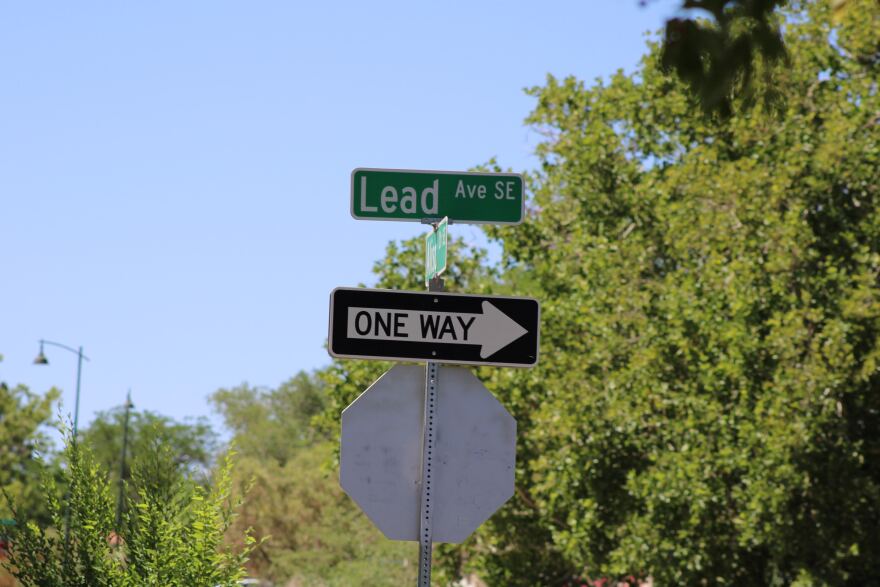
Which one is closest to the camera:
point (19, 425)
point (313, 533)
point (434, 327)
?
point (434, 327)

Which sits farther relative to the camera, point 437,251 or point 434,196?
point 434,196

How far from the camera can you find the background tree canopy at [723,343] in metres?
20.8

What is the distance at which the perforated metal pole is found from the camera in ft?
19.4

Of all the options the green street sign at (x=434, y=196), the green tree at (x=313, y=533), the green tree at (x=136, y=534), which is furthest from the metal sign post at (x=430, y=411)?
the green tree at (x=313, y=533)

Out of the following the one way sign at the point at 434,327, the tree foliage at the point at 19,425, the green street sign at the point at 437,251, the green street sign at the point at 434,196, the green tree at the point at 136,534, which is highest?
the tree foliage at the point at 19,425

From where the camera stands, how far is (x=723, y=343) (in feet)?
71.6

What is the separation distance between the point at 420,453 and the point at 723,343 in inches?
646

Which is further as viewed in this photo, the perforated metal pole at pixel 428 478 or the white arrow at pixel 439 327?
the white arrow at pixel 439 327

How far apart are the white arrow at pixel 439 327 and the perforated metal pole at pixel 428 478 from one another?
0.60 feet

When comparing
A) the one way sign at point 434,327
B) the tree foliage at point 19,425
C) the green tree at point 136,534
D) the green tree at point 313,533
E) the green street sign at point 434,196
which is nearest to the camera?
the one way sign at point 434,327

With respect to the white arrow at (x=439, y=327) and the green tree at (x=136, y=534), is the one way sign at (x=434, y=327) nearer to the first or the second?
the white arrow at (x=439, y=327)

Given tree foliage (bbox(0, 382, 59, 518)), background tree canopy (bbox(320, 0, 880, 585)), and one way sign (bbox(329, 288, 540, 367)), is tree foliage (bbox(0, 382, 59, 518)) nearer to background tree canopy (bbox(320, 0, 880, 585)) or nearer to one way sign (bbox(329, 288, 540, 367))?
background tree canopy (bbox(320, 0, 880, 585))

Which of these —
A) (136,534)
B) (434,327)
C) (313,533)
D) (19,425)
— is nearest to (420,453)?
(434,327)

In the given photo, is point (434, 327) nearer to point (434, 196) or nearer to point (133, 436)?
point (434, 196)
